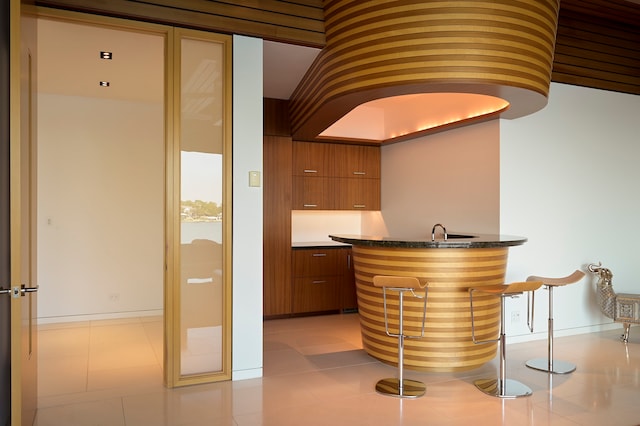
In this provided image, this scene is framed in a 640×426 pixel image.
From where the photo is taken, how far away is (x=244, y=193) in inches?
144

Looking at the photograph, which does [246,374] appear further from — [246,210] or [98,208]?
[98,208]

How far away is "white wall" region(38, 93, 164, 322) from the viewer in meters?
5.60

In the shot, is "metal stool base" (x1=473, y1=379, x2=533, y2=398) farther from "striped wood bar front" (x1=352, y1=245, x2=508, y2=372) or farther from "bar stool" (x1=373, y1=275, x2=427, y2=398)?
"bar stool" (x1=373, y1=275, x2=427, y2=398)

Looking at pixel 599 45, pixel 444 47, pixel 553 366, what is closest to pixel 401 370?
pixel 553 366

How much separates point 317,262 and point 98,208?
2.85 metres

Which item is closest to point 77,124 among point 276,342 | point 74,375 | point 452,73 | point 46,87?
point 46,87

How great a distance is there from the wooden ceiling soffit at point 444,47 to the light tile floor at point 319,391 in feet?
7.40

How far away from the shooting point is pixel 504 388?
334 cm

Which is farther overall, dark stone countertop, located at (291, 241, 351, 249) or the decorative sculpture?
dark stone countertop, located at (291, 241, 351, 249)

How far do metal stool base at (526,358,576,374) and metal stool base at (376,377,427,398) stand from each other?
3.73 feet

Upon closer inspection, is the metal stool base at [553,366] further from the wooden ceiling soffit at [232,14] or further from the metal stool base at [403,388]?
the wooden ceiling soffit at [232,14]

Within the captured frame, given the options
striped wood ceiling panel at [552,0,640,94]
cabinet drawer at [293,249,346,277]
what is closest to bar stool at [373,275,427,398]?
cabinet drawer at [293,249,346,277]

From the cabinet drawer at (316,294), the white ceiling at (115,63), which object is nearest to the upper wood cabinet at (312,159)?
the white ceiling at (115,63)

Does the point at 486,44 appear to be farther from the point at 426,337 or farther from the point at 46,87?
the point at 46,87
